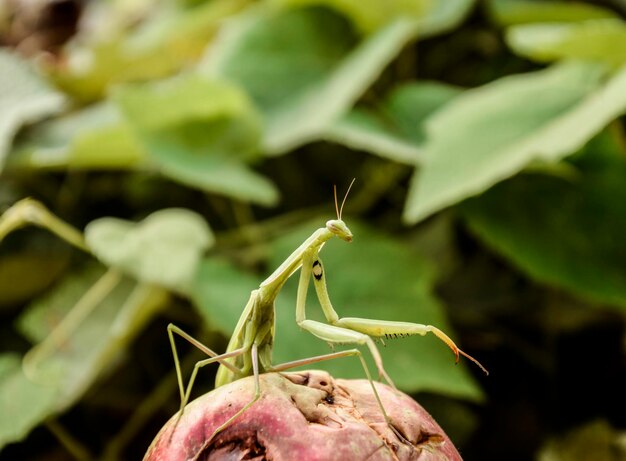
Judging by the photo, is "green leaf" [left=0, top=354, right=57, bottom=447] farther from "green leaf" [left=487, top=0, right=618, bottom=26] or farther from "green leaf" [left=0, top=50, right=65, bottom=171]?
"green leaf" [left=487, top=0, right=618, bottom=26]

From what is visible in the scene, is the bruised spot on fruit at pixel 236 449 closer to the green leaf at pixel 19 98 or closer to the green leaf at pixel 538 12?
the green leaf at pixel 19 98

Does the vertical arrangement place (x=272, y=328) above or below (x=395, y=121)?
above

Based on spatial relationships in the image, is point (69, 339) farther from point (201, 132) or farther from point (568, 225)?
point (568, 225)

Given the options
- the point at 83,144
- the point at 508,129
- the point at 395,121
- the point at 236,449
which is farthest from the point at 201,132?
the point at 236,449

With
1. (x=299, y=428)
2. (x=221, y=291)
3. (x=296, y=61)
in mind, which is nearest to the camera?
(x=299, y=428)

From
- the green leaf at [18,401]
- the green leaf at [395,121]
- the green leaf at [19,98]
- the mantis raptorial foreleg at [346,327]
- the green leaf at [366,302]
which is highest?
the green leaf at [19,98]

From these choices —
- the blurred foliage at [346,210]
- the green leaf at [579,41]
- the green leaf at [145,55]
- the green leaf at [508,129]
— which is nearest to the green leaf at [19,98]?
the blurred foliage at [346,210]
